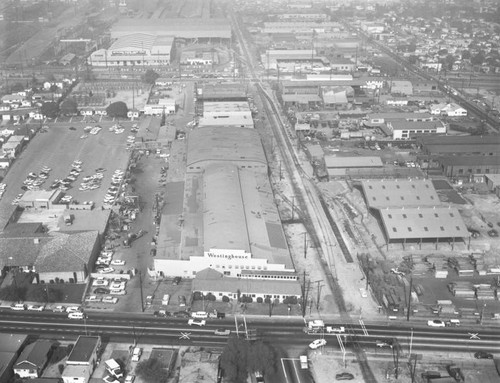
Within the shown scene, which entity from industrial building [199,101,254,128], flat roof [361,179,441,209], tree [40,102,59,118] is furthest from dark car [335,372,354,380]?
tree [40,102,59,118]

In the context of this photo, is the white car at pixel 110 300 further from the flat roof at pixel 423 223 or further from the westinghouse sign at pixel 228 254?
the flat roof at pixel 423 223

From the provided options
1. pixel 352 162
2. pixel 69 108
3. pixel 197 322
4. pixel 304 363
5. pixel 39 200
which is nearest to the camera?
pixel 304 363

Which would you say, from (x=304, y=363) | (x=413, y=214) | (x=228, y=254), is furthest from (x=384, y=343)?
(x=413, y=214)

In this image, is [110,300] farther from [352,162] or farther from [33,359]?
[352,162]

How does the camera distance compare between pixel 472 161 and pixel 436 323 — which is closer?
pixel 436 323

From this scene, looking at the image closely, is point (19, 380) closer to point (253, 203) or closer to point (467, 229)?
point (253, 203)

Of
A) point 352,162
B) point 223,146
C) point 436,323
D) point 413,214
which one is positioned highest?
point 223,146

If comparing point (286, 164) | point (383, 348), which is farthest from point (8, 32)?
point (383, 348)
